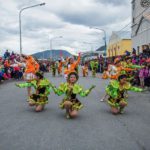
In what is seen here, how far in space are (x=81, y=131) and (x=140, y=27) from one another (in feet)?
135

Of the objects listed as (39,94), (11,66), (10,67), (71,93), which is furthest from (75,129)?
(10,67)

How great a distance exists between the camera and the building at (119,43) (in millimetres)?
66688

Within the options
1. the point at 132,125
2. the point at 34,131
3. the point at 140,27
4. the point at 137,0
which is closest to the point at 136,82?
the point at 132,125

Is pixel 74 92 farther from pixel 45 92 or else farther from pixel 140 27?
pixel 140 27

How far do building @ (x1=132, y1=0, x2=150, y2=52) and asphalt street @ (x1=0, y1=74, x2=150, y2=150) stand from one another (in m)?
31.6

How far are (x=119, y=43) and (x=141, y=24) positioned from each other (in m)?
23.1

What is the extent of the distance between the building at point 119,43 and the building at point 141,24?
29.4 feet

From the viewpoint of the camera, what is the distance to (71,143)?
686 cm

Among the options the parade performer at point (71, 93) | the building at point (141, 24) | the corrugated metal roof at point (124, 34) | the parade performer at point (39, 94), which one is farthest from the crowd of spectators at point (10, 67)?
the corrugated metal roof at point (124, 34)

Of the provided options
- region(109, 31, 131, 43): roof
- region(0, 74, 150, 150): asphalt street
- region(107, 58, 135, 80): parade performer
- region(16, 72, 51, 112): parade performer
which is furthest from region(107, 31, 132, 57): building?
region(0, 74, 150, 150): asphalt street

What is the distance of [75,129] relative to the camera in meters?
8.16

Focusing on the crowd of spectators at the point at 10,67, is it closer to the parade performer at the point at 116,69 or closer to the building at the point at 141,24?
the parade performer at the point at 116,69

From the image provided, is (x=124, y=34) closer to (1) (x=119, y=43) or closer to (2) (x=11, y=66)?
(1) (x=119, y=43)

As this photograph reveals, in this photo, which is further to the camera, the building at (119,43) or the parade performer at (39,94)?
the building at (119,43)
